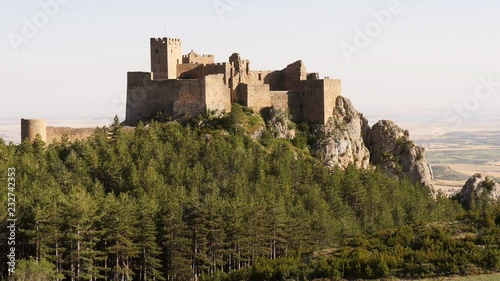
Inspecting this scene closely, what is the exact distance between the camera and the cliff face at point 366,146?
77.1 m

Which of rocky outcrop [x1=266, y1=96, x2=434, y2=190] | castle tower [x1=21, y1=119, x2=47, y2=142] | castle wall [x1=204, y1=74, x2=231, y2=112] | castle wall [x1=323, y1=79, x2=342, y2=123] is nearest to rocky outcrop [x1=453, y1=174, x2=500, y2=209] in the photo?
rocky outcrop [x1=266, y1=96, x2=434, y2=190]

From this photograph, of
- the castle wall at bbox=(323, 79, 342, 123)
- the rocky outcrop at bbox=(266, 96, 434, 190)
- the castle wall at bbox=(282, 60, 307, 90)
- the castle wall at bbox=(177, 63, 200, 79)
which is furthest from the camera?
the castle wall at bbox=(282, 60, 307, 90)

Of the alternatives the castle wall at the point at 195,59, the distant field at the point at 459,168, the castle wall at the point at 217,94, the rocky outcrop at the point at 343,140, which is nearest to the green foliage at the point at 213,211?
the castle wall at the point at 217,94

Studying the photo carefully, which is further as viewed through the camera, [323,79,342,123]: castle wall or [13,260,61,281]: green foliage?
[323,79,342,123]: castle wall

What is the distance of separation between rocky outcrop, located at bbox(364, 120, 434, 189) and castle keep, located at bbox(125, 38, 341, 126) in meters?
9.59

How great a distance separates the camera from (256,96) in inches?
2953

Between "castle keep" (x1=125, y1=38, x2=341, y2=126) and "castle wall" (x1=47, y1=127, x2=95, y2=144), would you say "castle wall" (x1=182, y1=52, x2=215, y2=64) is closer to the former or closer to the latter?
"castle keep" (x1=125, y1=38, x2=341, y2=126)

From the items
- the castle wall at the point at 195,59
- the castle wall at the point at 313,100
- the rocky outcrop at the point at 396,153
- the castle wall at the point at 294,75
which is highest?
the castle wall at the point at 195,59

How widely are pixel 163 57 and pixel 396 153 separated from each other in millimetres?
28612

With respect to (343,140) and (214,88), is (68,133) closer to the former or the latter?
(214,88)

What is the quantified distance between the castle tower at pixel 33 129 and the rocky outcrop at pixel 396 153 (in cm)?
3603

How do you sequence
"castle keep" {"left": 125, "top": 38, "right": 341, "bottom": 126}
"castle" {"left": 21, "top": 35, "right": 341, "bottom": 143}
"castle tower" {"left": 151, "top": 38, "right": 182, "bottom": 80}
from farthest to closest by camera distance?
1. "castle tower" {"left": 151, "top": 38, "right": 182, "bottom": 80}
2. "castle keep" {"left": 125, "top": 38, "right": 341, "bottom": 126}
3. "castle" {"left": 21, "top": 35, "right": 341, "bottom": 143}

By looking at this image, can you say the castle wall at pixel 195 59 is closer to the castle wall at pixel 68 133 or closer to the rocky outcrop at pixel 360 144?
the rocky outcrop at pixel 360 144

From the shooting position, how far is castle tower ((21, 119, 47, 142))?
6656 centimetres
